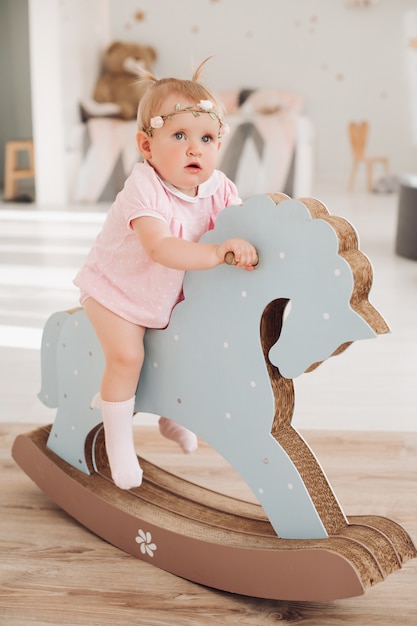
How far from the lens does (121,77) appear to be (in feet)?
21.1

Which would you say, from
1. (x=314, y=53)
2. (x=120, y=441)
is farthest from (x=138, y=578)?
(x=314, y=53)

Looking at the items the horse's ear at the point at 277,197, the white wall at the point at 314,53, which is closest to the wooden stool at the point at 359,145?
the white wall at the point at 314,53

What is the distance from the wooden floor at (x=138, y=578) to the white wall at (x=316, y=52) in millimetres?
5853

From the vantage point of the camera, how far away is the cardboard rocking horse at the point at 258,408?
1.06 meters

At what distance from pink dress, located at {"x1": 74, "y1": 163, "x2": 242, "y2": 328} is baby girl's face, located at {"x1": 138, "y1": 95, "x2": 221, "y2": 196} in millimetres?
25

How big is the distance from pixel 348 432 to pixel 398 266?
199cm

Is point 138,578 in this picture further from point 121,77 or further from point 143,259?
point 121,77

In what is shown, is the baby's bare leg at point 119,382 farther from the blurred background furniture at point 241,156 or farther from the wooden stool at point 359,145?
the wooden stool at point 359,145

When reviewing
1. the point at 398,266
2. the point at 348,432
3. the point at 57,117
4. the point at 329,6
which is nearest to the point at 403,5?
the point at 329,6

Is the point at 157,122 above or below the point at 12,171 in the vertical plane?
above

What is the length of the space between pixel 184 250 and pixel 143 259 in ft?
0.53

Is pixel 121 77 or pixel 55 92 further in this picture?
pixel 121 77

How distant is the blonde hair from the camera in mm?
1183

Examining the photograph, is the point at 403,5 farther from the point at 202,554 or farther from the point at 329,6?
the point at 202,554
